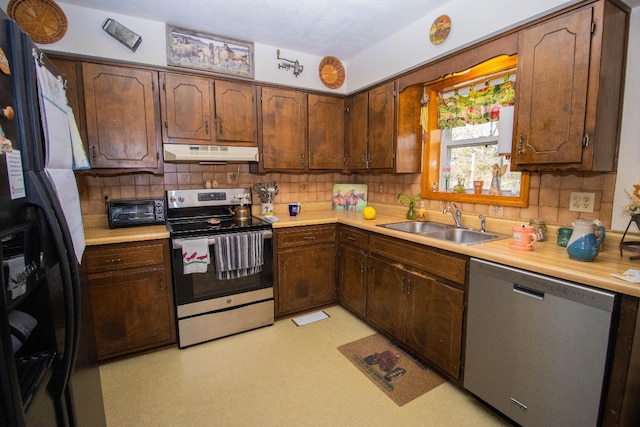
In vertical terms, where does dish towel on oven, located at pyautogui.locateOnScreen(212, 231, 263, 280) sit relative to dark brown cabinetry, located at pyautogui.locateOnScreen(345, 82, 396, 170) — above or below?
below

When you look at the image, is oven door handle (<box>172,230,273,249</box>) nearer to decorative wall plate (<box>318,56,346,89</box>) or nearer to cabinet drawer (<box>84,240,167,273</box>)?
cabinet drawer (<box>84,240,167,273</box>)

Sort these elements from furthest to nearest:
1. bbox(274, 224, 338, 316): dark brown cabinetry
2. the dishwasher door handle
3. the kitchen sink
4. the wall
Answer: bbox(274, 224, 338, 316): dark brown cabinetry
the kitchen sink
the wall
the dishwasher door handle

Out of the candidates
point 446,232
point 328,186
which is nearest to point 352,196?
point 328,186

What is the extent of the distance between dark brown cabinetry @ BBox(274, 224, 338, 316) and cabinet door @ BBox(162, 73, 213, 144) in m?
1.08

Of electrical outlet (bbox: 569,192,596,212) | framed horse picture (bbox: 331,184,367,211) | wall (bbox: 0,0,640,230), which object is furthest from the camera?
framed horse picture (bbox: 331,184,367,211)

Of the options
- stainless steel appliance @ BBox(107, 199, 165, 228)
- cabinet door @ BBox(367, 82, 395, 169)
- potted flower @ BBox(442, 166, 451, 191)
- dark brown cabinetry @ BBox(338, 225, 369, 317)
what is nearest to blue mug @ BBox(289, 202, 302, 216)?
dark brown cabinetry @ BBox(338, 225, 369, 317)

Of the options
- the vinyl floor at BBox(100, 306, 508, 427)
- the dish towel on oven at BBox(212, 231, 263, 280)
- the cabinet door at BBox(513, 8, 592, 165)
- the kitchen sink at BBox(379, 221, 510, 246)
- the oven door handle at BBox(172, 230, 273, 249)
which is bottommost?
the vinyl floor at BBox(100, 306, 508, 427)

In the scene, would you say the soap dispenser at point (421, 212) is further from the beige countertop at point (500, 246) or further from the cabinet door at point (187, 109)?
the cabinet door at point (187, 109)

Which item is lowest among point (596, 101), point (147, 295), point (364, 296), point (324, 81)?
point (364, 296)

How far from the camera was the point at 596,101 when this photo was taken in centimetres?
150

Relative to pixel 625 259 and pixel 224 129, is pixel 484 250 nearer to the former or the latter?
pixel 625 259

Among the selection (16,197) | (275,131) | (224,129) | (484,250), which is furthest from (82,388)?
(275,131)

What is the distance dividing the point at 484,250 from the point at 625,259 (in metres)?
0.65

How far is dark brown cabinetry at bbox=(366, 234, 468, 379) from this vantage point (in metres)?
1.86
